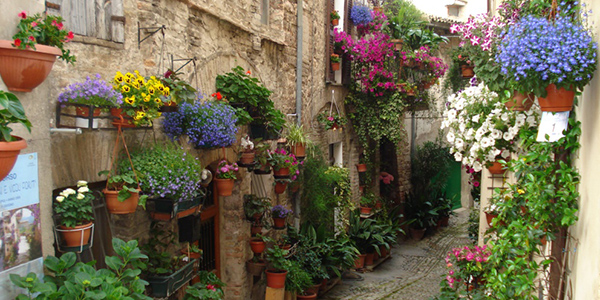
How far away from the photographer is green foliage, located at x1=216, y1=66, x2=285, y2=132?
5.73 m

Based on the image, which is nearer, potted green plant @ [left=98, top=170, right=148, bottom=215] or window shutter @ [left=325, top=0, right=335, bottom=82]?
potted green plant @ [left=98, top=170, right=148, bottom=215]

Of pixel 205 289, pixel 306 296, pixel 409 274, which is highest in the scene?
pixel 205 289

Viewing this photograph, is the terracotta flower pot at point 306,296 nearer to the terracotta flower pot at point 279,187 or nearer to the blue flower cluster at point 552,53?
the terracotta flower pot at point 279,187

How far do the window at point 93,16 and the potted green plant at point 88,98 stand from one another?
498 mm

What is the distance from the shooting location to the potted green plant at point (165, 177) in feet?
12.7

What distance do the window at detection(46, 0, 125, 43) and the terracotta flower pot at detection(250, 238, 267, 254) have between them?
11.7 feet

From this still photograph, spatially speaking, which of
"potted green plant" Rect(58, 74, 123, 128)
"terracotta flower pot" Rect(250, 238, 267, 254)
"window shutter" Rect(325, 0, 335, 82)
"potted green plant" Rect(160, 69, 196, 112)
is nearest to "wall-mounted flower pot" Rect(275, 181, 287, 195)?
"terracotta flower pot" Rect(250, 238, 267, 254)

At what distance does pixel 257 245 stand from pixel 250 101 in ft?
6.75

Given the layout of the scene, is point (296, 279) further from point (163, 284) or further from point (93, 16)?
point (93, 16)

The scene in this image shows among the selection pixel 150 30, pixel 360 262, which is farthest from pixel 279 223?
pixel 150 30

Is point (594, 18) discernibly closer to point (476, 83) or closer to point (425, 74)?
point (476, 83)

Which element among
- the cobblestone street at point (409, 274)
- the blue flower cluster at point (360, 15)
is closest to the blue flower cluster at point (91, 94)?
the cobblestone street at point (409, 274)

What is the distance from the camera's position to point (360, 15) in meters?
11.1

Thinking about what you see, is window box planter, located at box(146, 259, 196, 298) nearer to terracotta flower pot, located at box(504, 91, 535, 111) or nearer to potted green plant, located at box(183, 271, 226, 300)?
potted green plant, located at box(183, 271, 226, 300)
